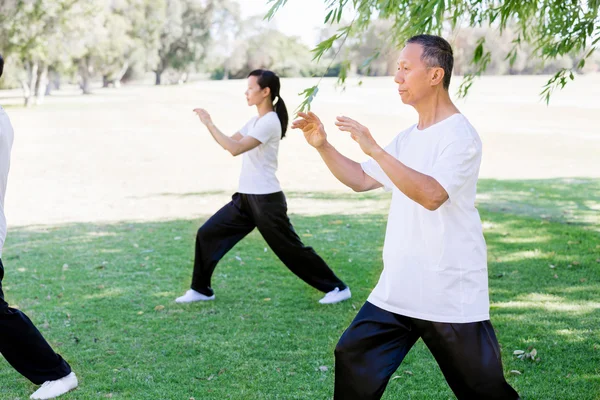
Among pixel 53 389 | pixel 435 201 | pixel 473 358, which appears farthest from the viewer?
pixel 53 389

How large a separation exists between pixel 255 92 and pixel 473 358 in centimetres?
377

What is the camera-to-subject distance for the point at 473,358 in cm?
302

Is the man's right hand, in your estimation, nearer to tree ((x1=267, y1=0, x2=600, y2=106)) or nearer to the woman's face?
tree ((x1=267, y1=0, x2=600, y2=106))

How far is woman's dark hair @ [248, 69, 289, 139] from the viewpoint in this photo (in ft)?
20.5

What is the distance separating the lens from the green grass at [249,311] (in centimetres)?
482

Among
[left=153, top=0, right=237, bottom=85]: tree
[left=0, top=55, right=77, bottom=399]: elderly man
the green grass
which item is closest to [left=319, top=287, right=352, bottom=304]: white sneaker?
the green grass

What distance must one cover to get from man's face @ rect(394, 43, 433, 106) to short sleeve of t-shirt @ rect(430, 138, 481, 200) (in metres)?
0.31

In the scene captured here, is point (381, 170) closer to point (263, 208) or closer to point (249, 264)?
point (263, 208)

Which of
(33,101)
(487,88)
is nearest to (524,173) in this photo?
(487,88)

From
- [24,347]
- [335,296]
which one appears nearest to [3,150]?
[24,347]

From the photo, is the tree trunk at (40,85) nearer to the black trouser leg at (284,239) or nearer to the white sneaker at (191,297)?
the white sneaker at (191,297)

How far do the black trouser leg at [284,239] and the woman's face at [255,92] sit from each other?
0.82m

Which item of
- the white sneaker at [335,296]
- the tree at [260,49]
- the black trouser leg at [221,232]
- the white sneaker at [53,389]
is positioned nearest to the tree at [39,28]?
the black trouser leg at [221,232]

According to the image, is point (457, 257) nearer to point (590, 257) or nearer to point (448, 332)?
point (448, 332)
